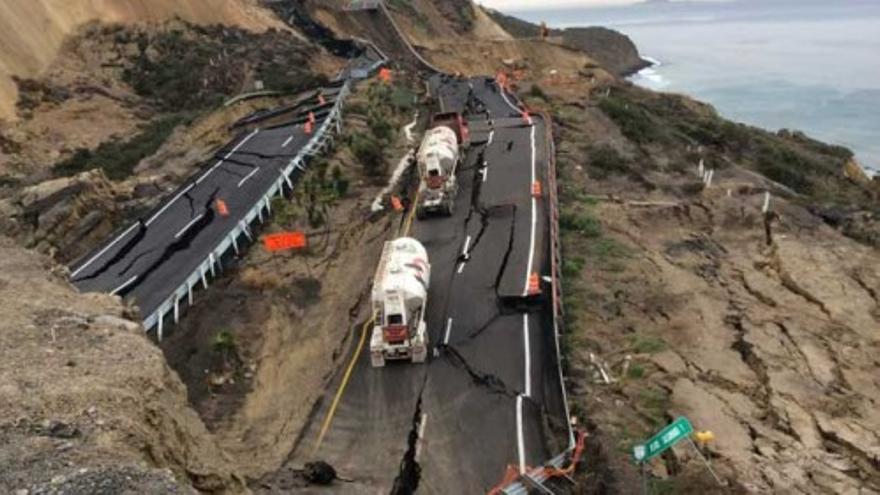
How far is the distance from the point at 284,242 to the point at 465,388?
8.75m

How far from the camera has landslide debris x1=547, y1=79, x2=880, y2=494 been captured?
1680 centimetres

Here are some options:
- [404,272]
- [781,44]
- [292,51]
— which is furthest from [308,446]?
[781,44]

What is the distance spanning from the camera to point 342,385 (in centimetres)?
1950

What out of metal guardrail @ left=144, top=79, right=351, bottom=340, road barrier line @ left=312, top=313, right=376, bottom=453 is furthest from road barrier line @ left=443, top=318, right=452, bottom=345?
metal guardrail @ left=144, top=79, right=351, bottom=340

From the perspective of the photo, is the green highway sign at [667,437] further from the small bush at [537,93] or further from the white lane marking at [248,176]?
the small bush at [537,93]

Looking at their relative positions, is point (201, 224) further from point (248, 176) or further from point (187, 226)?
point (248, 176)

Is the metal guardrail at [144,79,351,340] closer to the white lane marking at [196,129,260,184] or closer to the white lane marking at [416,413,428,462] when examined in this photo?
the white lane marking at [196,129,260,184]

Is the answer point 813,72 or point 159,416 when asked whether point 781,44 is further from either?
point 159,416

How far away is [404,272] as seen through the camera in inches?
818

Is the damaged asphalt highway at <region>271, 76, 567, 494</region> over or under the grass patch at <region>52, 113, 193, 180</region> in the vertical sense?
under

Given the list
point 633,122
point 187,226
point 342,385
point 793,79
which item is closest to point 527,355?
point 342,385

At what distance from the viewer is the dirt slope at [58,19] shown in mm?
48062

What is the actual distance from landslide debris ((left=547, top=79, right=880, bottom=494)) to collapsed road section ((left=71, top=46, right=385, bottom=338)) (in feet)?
35.3

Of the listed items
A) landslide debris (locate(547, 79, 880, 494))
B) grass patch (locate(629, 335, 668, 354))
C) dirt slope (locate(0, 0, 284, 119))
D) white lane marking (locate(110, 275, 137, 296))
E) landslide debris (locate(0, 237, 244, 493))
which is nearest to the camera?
landslide debris (locate(0, 237, 244, 493))
